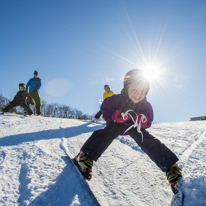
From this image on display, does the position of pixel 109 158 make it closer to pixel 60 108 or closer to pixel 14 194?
pixel 14 194

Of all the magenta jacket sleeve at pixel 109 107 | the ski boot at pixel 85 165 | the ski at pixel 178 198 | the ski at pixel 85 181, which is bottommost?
the ski at pixel 178 198

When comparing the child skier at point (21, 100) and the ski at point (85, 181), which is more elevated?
the child skier at point (21, 100)

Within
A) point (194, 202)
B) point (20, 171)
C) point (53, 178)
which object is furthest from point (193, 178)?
point (20, 171)

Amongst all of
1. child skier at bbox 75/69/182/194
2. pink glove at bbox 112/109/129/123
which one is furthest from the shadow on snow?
pink glove at bbox 112/109/129/123

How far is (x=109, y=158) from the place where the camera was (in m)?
1.76

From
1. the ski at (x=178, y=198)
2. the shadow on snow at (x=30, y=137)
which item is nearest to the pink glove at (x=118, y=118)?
the ski at (x=178, y=198)

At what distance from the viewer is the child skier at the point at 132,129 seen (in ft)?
4.24

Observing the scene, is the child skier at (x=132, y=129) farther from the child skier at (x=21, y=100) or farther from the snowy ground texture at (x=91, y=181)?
the child skier at (x=21, y=100)

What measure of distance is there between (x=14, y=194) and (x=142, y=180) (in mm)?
1097

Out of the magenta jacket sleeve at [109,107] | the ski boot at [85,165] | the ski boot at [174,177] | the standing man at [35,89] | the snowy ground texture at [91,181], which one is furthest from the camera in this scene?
the standing man at [35,89]

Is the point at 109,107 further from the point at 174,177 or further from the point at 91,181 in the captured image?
the point at 174,177

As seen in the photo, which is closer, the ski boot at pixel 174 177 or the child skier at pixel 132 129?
the ski boot at pixel 174 177

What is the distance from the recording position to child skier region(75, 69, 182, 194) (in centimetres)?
129

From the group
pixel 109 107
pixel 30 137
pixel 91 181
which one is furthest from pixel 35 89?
pixel 91 181
